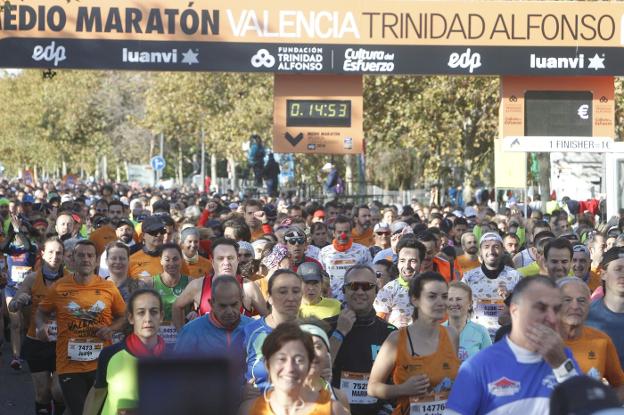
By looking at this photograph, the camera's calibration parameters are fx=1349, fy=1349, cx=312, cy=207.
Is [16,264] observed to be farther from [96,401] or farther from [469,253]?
[96,401]

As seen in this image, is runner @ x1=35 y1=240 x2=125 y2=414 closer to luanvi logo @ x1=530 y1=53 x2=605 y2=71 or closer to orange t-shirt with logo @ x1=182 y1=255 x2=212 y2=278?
orange t-shirt with logo @ x1=182 y1=255 x2=212 y2=278

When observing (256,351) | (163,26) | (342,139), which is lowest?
(256,351)

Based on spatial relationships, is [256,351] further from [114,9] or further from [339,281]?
[114,9]

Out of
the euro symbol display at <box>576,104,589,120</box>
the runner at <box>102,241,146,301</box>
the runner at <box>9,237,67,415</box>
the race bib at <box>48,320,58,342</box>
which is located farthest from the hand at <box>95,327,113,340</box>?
the euro symbol display at <box>576,104,589,120</box>

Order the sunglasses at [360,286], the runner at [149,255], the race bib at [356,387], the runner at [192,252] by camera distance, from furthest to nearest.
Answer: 1. the runner at [192,252]
2. the runner at [149,255]
3. the sunglasses at [360,286]
4. the race bib at [356,387]

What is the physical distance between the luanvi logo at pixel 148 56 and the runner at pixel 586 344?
597 inches

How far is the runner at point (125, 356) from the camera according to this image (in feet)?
21.4

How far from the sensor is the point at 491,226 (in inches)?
635

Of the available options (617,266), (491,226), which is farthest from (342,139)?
(617,266)

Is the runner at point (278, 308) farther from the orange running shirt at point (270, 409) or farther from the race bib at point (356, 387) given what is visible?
the orange running shirt at point (270, 409)

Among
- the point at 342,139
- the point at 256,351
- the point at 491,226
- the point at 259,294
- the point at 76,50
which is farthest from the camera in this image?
the point at 342,139

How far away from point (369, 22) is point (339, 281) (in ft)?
32.6

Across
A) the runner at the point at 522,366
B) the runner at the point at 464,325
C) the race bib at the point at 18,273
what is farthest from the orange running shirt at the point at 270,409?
the race bib at the point at 18,273

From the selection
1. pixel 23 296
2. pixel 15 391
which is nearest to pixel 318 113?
pixel 15 391
